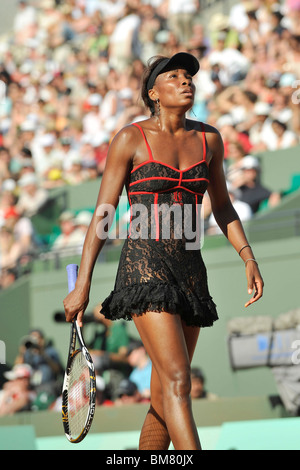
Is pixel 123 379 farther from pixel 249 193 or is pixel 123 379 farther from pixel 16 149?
pixel 16 149

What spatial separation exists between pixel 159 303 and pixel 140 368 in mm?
5071

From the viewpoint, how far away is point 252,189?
959 centimetres

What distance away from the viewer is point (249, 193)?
9555 millimetres

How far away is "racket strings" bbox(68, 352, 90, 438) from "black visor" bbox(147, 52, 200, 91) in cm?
145

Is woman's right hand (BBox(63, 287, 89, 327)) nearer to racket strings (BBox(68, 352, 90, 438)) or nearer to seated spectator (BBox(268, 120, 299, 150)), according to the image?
racket strings (BBox(68, 352, 90, 438))

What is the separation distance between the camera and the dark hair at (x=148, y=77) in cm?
432

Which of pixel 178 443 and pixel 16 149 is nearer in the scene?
pixel 178 443

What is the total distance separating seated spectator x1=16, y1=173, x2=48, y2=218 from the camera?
A: 12305 mm

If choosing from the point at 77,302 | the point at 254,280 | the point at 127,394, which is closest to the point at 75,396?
the point at 77,302

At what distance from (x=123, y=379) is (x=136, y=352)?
1.06 ft

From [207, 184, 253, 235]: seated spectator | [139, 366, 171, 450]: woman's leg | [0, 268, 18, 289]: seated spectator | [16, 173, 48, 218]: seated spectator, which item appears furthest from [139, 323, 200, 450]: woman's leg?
[16, 173, 48, 218]: seated spectator

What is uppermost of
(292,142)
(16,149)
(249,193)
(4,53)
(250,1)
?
(4,53)
